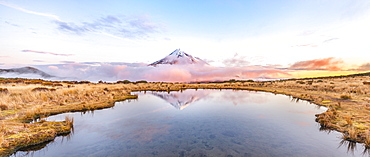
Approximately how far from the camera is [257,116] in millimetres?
15297

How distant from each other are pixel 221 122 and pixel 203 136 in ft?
11.9

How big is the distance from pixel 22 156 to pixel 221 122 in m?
12.3

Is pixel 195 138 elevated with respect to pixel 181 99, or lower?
lower

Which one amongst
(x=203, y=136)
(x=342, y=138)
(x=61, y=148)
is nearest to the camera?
(x=61, y=148)

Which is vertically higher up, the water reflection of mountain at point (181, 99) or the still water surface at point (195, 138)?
the water reflection of mountain at point (181, 99)

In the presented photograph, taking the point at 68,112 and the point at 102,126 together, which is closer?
the point at 102,126

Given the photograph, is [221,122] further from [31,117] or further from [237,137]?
[31,117]

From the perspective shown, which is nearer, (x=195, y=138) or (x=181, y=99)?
(x=195, y=138)

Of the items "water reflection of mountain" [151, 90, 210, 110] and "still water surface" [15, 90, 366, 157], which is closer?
"still water surface" [15, 90, 366, 157]

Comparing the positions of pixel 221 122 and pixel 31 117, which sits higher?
pixel 31 117

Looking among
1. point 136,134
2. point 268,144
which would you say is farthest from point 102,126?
point 268,144

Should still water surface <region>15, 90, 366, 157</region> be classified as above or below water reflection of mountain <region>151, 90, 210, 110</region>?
below

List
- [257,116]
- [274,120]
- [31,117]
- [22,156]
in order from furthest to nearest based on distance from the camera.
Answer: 1. [257,116]
2. [274,120]
3. [31,117]
4. [22,156]

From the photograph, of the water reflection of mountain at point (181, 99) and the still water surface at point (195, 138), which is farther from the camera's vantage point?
the water reflection of mountain at point (181, 99)
